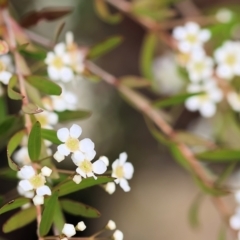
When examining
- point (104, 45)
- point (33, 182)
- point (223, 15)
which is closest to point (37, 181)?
point (33, 182)

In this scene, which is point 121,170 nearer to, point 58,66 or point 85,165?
point 85,165

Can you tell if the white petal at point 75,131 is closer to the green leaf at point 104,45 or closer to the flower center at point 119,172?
the flower center at point 119,172

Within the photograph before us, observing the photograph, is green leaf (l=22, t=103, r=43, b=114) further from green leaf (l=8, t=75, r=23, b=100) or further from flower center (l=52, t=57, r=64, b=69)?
flower center (l=52, t=57, r=64, b=69)

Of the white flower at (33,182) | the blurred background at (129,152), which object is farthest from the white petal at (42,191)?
the blurred background at (129,152)

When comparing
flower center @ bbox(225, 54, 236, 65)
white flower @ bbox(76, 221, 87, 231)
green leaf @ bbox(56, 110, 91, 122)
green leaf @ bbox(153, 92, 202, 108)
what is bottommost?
green leaf @ bbox(153, 92, 202, 108)

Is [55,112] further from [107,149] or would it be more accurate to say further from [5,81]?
[107,149]

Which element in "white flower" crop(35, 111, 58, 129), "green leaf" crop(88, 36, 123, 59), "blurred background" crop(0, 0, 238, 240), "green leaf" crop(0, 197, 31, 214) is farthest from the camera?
"blurred background" crop(0, 0, 238, 240)

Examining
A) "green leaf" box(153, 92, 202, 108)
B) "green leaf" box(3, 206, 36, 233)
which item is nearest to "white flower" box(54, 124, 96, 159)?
"green leaf" box(3, 206, 36, 233)

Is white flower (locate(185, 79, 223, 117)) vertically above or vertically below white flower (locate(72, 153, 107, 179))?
below
